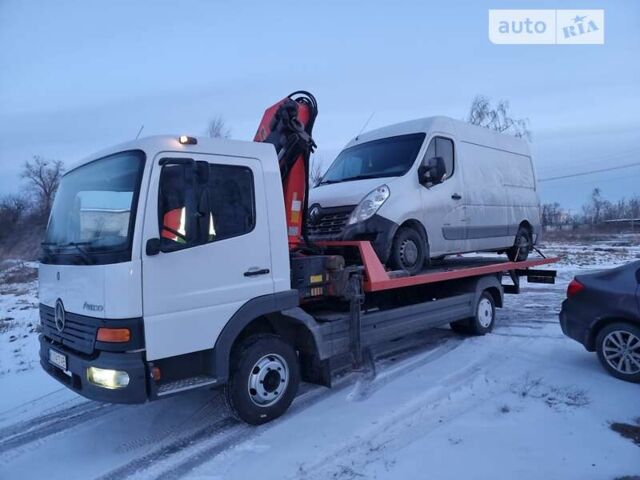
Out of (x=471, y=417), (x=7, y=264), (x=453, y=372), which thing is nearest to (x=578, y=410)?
(x=471, y=417)

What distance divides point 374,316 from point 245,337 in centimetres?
184

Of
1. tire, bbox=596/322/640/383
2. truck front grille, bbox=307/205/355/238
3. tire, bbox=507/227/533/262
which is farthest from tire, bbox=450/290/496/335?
truck front grille, bbox=307/205/355/238

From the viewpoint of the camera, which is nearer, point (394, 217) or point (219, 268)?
point (219, 268)

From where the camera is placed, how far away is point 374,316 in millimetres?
5641

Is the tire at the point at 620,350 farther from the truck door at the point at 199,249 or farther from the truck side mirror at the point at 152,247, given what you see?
the truck side mirror at the point at 152,247

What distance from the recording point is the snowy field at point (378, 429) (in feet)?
11.5

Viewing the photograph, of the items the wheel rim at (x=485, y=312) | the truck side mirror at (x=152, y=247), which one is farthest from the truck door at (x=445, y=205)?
the truck side mirror at (x=152, y=247)

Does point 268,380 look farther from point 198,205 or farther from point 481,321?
point 481,321

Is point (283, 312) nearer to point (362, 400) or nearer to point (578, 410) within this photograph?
point (362, 400)

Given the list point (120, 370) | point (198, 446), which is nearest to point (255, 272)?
point (120, 370)

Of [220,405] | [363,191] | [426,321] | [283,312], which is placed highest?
[363,191]

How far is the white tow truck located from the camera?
3.57m

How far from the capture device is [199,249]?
392 cm

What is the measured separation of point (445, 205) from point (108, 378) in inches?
200
